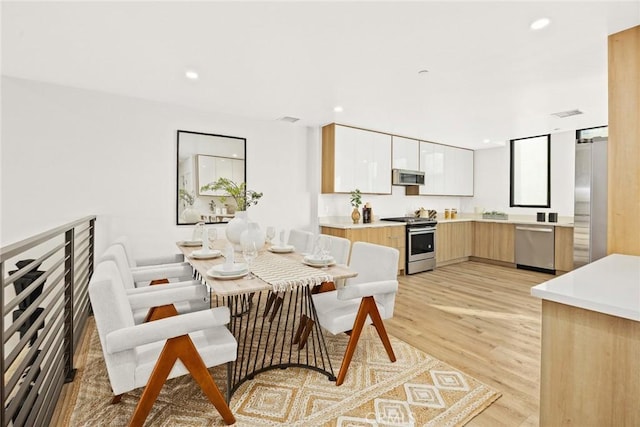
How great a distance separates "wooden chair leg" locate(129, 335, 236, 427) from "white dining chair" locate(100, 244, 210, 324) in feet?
1.37

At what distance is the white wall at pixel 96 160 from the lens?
3070 millimetres

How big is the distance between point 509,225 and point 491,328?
3420 mm

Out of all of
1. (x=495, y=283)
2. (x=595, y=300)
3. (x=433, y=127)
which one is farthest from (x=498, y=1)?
(x=495, y=283)

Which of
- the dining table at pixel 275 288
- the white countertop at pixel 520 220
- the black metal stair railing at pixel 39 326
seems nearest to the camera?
the black metal stair railing at pixel 39 326

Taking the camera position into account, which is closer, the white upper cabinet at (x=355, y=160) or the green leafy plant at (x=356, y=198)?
the white upper cabinet at (x=355, y=160)

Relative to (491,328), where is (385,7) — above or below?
above

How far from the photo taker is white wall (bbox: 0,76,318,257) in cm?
307

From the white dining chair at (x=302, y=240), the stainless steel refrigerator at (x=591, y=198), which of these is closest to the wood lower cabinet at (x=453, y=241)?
the stainless steel refrigerator at (x=591, y=198)

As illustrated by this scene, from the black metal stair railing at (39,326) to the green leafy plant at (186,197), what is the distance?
37.1 inches

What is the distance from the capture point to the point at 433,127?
4887 millimetres

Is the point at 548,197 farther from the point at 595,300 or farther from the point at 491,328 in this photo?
the point at 595,300

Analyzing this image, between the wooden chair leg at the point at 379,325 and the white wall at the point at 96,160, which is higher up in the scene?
the white wall at the point at 96,160

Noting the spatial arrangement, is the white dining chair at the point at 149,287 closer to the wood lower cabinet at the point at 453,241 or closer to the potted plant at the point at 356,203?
the potted plant at the point at 356,203

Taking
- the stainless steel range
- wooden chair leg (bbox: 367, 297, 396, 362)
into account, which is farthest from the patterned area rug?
the stainless steel range
